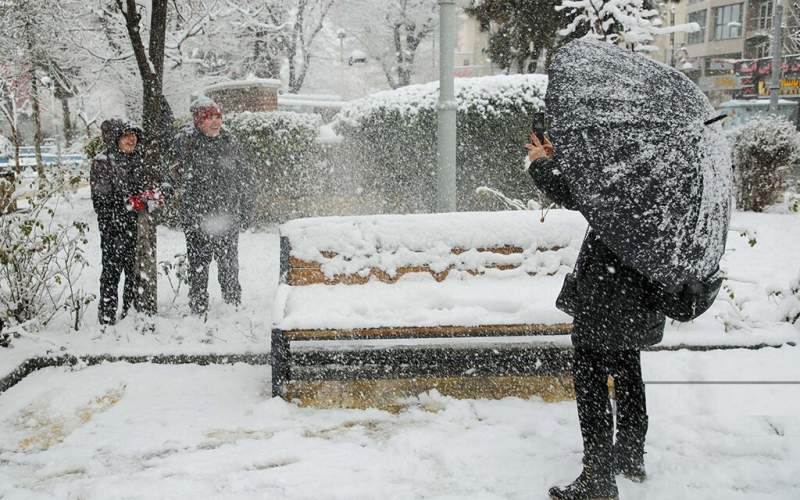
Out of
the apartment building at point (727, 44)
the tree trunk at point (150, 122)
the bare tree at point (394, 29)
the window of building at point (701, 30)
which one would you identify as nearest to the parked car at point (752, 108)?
the apartment building at point (727, 44)

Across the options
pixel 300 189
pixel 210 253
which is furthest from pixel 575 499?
pixel 300 189

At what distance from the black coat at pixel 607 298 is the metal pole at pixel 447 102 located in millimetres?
3199

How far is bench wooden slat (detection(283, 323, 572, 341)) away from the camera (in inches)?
155

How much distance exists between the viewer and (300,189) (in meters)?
11.1

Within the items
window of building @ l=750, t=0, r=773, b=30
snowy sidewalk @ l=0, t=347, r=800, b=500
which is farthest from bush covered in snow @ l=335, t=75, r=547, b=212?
window of building @ l=750, t=0, r=773, b=30

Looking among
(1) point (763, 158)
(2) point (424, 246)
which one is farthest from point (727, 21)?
(2) point (424, 246)

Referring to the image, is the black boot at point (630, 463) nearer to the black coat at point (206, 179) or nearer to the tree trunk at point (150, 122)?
the black coat at point (206, 179)

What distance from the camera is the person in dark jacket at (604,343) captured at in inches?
109

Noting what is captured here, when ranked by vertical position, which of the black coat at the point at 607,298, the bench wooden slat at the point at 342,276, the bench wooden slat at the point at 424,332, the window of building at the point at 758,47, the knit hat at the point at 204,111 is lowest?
the bench wooden slat at the point at 424,332

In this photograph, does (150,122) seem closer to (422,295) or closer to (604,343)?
(422,295)

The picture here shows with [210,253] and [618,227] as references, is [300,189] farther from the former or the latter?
[618,227]

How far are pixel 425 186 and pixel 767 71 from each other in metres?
38.5

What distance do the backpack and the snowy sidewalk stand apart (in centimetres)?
95

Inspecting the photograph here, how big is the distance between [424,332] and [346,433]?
2.38ft
